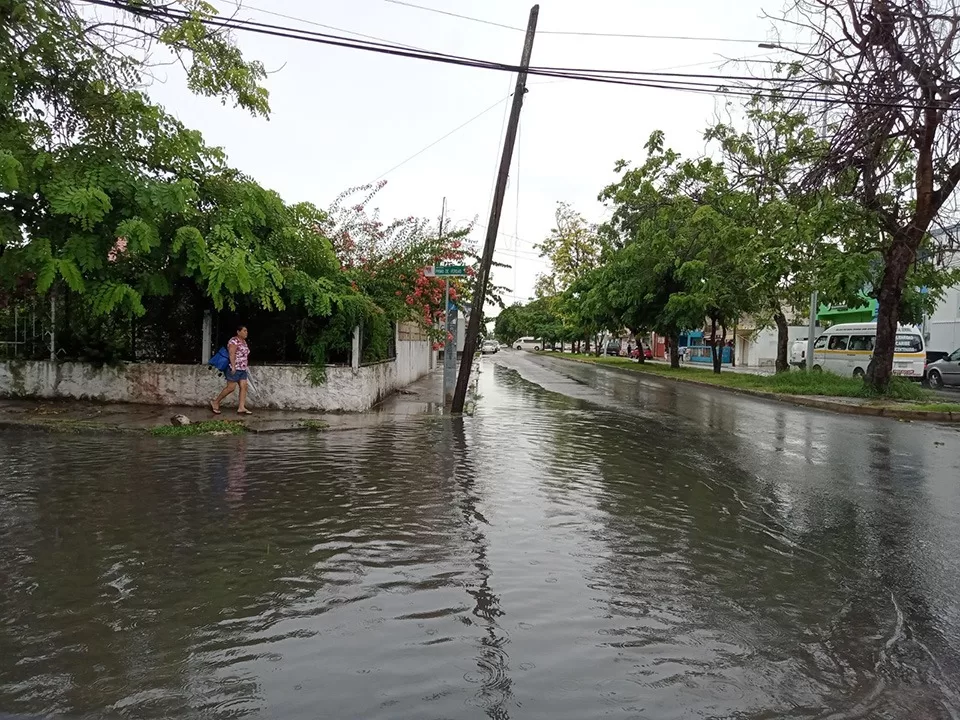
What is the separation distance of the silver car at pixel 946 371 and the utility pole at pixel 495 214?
64.8 feet

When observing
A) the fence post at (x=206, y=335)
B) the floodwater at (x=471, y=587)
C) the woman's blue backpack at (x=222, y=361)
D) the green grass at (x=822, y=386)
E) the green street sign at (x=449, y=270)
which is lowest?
the floodwater at (x=471, y=587)

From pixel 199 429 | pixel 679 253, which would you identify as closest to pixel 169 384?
pixel 199 429

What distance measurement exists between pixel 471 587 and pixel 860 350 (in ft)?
87.9

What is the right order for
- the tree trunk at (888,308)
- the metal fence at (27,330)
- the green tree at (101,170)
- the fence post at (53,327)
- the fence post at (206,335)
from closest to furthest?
the green tree at (101,170) → the fence post at (53,327) → the metal fence at (27,330) → the fence post at (206,335) → the tree trunk at (888,308)

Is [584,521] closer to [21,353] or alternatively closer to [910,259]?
[21,353]

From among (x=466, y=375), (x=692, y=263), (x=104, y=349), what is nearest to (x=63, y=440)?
(x=104, y=349)

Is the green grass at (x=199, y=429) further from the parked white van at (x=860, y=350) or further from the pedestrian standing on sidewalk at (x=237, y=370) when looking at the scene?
the parked white van at (x=860, y=350)

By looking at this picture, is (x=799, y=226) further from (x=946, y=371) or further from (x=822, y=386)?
(x=946, y=371)

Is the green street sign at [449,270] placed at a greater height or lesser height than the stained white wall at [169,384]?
greater

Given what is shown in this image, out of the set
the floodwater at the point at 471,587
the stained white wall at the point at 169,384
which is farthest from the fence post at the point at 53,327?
the floodwater at the point at 471,587

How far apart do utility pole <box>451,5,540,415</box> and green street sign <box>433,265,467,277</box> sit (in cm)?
52

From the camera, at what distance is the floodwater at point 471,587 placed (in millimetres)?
3359

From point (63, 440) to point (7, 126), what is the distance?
15.7ft

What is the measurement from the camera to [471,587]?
4719mm
